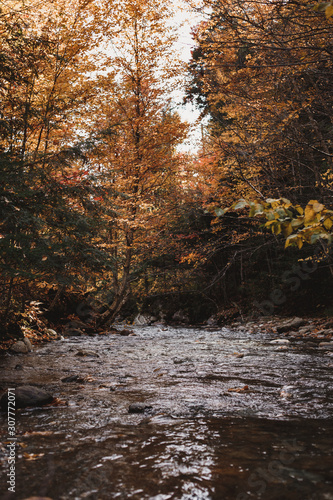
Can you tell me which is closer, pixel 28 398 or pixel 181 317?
pixel 28 398

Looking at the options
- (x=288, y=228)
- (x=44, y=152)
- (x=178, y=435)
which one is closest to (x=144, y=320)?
(x=44, y=152)

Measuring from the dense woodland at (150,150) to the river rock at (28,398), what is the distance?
177 centimetres

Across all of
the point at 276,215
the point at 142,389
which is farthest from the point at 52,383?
the point at 276,215

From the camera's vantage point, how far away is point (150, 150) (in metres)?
11.1

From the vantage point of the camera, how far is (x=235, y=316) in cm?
1568

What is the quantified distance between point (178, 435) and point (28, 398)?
1.58 m

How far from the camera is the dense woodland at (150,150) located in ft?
15.3

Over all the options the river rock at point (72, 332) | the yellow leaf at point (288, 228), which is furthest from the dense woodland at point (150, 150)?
the river rock at point (72, 332)

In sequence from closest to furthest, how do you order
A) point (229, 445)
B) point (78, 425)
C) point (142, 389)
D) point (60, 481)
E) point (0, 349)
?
point (60, 481), point (229, 445), point (78, 425), point (142, 389), point (0, 349)

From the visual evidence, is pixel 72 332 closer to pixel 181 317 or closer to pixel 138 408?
pixel 181 317

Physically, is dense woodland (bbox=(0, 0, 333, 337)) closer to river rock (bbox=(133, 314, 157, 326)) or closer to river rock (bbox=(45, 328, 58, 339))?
river rock (bbox=(45, 328, 58, 339))

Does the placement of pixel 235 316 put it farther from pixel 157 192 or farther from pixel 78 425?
→ pixel 78 425

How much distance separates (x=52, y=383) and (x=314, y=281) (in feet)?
42.0

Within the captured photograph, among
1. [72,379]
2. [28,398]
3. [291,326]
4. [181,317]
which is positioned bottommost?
[181,317]
